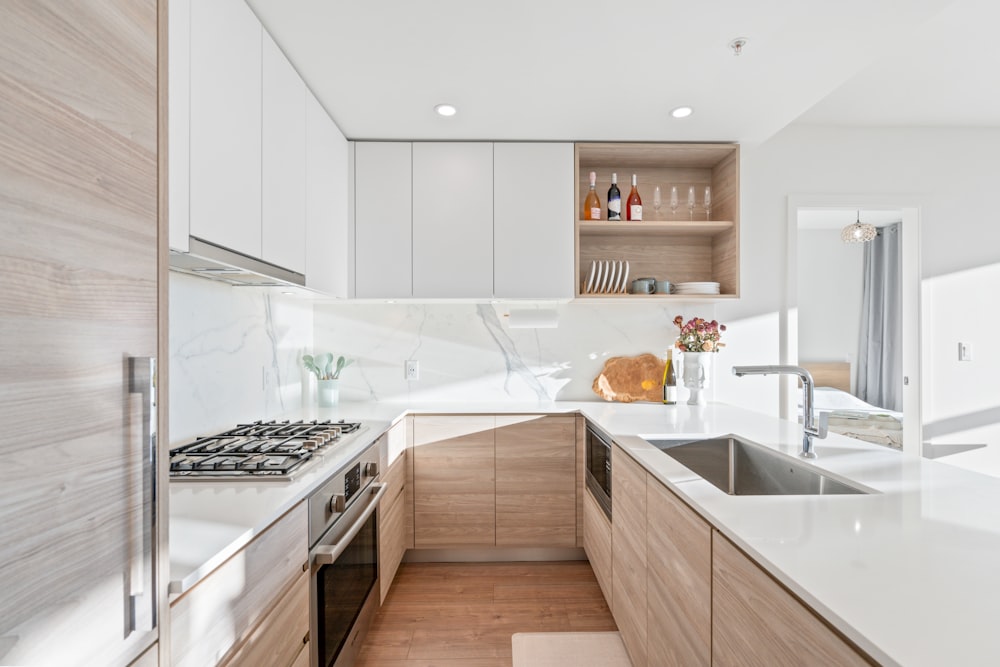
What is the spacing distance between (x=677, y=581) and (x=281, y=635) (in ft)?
3.13

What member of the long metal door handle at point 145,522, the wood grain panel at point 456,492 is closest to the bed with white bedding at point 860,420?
the wood grain panel at point 456,492

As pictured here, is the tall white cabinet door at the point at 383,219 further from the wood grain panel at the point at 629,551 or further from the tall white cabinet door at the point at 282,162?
the wood grain panel at the point at 629,551

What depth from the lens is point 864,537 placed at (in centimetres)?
89

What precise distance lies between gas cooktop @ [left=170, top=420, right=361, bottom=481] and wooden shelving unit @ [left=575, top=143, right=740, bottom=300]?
Answer: 164 cm

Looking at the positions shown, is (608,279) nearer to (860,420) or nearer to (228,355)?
(228,355)

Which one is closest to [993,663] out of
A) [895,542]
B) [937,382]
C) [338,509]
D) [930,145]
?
[895,542]

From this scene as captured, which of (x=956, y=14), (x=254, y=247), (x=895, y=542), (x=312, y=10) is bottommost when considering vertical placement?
(x=895, y=542)

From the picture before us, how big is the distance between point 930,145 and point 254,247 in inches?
155

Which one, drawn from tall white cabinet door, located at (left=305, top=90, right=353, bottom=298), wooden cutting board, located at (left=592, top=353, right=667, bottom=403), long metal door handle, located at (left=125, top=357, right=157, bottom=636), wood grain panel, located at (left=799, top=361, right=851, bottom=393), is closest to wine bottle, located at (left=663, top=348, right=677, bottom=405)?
wooden cutting board, located at (left=592, top=353, right=667, bottom=403)

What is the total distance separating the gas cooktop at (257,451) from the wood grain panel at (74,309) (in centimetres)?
65

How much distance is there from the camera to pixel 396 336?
10.2 ft

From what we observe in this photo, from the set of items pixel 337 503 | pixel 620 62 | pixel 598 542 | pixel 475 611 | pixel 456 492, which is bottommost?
pixel 475 611

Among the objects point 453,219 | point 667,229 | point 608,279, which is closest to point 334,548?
point 453,219

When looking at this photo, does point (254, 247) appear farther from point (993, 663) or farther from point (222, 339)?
point (993, 663)
